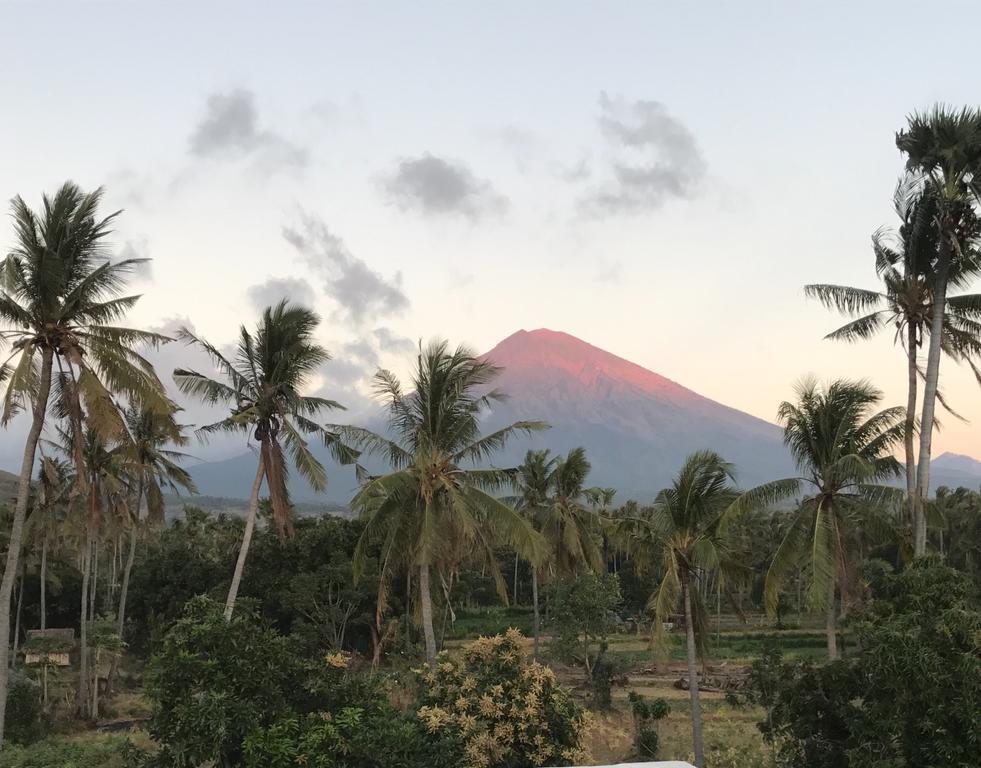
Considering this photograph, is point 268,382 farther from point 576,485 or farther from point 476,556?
point 576,485

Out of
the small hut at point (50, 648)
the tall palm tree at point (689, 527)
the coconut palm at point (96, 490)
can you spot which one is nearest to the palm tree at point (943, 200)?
the tall palm tree at point (689, 527)

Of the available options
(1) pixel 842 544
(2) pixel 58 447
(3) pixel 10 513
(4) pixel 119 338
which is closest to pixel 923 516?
(1) pixel 842 544

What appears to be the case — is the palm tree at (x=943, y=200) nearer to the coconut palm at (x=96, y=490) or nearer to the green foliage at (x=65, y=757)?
the green foliage at (x=65, y=757)

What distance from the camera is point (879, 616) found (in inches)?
483

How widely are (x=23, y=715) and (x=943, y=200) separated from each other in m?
28.9

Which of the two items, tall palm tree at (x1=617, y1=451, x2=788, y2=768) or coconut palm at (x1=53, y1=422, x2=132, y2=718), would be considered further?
coconut palm at (x1=53, y1=422, x2=132, y2=718)

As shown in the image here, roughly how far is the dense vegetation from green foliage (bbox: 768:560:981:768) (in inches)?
1.7

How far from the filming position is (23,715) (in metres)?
22.0

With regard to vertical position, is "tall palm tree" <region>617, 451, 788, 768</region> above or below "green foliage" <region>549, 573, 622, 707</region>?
above

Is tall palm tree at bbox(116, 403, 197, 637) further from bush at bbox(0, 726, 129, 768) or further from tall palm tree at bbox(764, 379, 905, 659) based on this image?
tall palm tree at bbox(764, 379, 905, 659)

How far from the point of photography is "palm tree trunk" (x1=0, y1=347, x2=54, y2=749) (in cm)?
1494

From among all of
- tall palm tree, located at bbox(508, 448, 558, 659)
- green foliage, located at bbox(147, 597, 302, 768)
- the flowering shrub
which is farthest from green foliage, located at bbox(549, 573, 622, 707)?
green foliage, located at bbox(147, 597, 302, 768)

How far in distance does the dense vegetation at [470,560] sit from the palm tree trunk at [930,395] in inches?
2.7

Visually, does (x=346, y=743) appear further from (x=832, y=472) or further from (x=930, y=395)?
(x=930, y=395)
